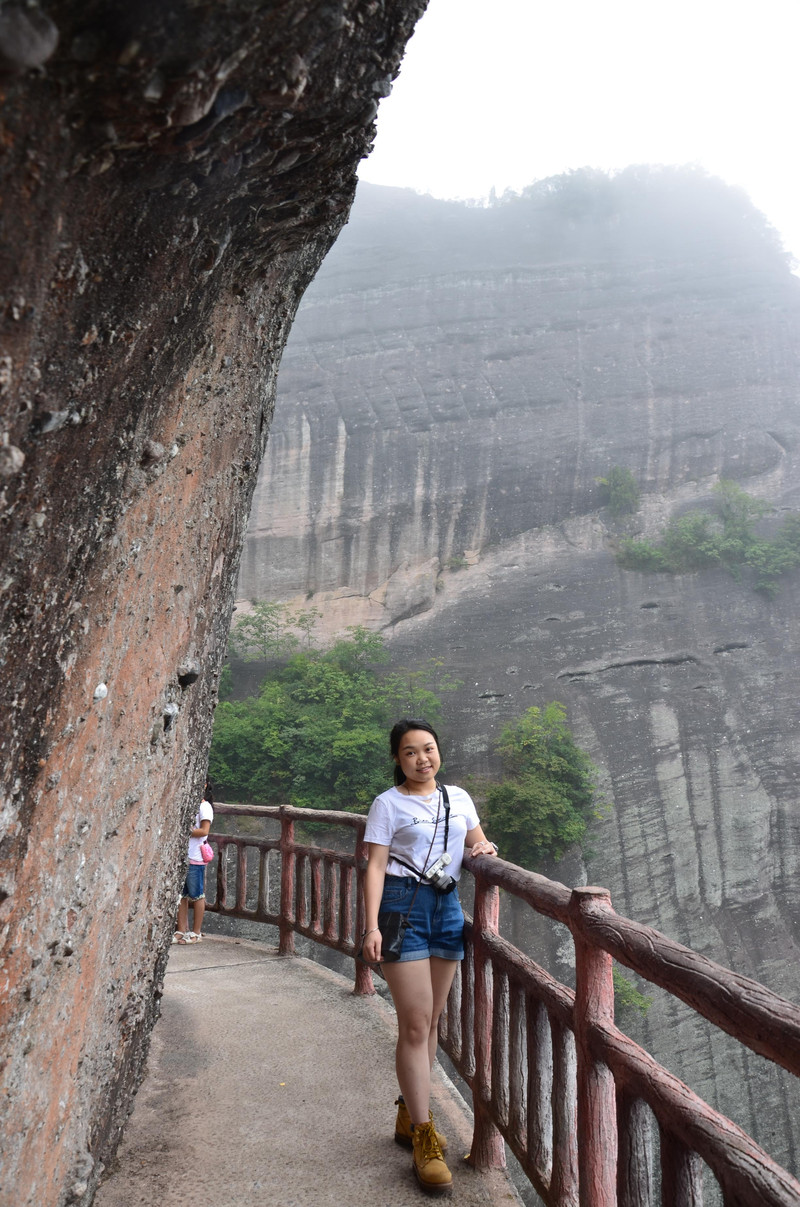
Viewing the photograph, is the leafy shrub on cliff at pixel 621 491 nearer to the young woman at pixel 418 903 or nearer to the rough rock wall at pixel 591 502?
the rough rock wall at pixel 591 502

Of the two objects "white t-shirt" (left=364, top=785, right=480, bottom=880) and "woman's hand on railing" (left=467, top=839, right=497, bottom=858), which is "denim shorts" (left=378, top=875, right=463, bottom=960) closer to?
"white t-shirt" (left=364, top=785, right=480, bottom=880)

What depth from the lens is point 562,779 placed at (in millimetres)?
17953

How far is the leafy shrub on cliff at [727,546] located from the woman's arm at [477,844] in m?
21.5

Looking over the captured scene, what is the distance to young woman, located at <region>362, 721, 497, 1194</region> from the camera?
2.38 metres

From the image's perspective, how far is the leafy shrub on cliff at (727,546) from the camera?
22453 millimetres

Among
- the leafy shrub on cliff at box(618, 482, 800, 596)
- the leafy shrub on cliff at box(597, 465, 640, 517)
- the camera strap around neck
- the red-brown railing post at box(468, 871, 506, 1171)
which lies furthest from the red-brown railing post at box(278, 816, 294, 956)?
the leafy shrub on cliff at box(597, 465, 640, 517)

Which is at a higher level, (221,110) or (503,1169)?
(221,110)

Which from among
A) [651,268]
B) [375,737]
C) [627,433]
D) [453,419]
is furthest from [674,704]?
[651,268]

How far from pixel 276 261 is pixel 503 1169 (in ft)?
9.42

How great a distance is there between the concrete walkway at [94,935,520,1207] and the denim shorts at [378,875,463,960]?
0.67m

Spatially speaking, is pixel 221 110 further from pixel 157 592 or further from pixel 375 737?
pixel 375 737

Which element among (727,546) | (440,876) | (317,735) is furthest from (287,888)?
(727,546)

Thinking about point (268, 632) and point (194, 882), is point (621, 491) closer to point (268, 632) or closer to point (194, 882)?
point (268, 632)

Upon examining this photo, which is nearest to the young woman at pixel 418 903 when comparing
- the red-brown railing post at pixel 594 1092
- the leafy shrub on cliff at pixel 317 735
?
the red-brown railing post at pixel 594 1092
